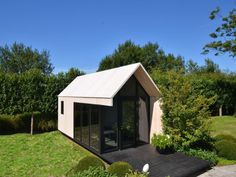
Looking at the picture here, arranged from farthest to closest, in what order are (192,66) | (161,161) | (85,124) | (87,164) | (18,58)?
(192,66)
(18,58)
(85,124)
(161,161)
(87,164)

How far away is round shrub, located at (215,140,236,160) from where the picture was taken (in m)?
10.2

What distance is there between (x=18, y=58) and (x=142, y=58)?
20833 mm

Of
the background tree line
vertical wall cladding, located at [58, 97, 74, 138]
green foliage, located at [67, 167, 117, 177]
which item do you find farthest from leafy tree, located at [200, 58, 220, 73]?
green foliage, located at [67, 167, 117, 177]

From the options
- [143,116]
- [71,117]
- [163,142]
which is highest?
[143,116]

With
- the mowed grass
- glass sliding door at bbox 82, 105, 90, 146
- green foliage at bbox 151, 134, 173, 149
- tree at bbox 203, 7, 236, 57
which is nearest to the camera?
the mowed grass

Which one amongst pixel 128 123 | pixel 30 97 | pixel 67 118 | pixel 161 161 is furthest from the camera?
pixel 30 97

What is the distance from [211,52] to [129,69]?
11.9 metres

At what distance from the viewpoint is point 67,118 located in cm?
1332

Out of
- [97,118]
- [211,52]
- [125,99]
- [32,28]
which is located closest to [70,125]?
[97,118]

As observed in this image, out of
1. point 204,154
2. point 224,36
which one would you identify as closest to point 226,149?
point 204,154

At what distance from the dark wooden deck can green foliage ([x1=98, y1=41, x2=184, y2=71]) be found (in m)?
24.7

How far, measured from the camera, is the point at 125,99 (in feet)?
35.1

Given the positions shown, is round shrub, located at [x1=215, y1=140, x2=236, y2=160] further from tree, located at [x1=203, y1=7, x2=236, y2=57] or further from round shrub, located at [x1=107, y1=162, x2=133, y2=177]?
tree, located at [x1=203, y1=7, x2=236, y2=57]

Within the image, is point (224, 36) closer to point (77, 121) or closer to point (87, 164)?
point (77, 121)
